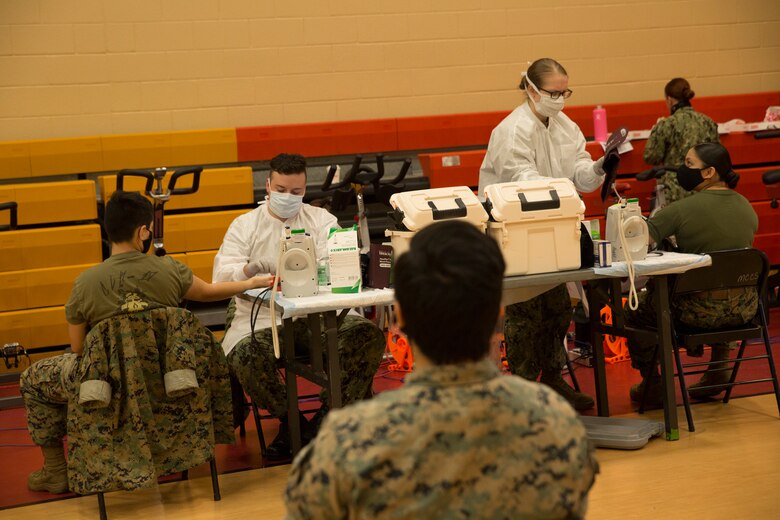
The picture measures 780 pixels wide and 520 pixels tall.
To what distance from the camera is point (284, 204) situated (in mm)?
4434

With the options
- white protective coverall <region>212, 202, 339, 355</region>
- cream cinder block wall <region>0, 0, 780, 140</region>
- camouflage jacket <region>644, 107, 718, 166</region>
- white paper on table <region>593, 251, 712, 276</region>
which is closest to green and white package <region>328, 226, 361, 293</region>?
white protective coverall <region>212, 202, 339, 355</region>

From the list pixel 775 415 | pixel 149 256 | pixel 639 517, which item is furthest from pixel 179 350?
pixel 775 415

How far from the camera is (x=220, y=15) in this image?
6793 mm

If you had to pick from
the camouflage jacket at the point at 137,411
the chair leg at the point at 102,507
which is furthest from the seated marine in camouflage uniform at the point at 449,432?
the chair leg at the point at 102,507

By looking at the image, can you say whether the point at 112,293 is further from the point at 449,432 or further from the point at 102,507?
the point at 449,432

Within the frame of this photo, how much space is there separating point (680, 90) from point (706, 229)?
284 cm

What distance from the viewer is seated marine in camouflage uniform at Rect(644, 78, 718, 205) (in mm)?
6789

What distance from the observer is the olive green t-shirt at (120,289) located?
3488 mm

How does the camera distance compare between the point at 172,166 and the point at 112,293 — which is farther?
the point at 172,166

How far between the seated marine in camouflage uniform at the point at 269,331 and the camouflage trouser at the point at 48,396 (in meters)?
0.76

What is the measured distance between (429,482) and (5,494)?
308 cm

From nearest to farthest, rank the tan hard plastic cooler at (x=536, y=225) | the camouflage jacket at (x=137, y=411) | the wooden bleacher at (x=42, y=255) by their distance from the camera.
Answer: the camouflage jacket at (x=137, y=411)
the tan hard plastic cooler at (x=536, y=225)
the wooden bleacher at (x=42, y=255)

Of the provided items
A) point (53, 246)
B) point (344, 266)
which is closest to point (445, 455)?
point (344, 266)

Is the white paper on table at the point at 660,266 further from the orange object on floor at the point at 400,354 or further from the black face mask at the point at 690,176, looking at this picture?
the orange object on floor at the point at 400,354
